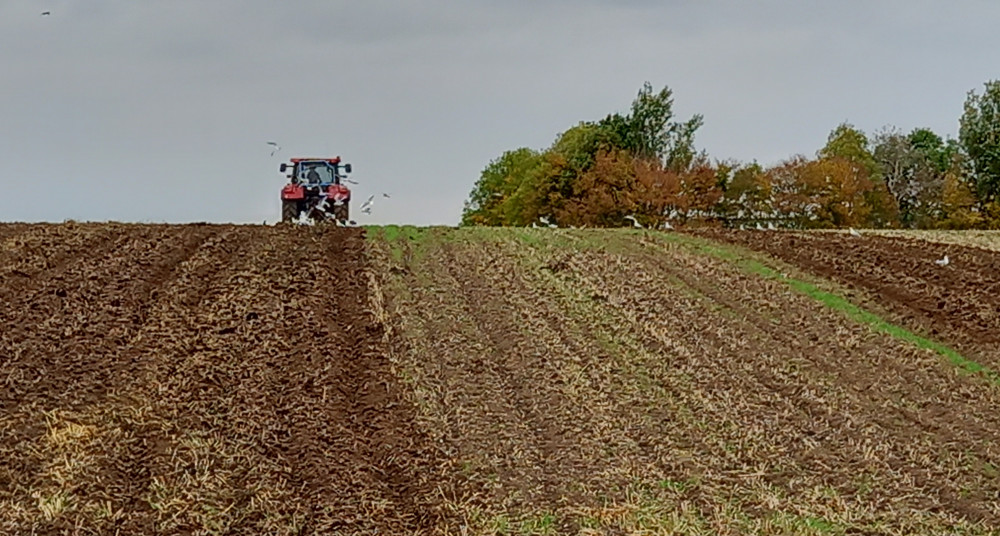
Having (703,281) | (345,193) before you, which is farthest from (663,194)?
(703,281)

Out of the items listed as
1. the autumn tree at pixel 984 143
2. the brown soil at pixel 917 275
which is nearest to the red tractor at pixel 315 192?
the brown soil at pixel 917 275

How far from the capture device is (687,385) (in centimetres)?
991

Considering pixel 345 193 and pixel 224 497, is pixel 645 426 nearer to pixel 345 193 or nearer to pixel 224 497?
pixel 224 497

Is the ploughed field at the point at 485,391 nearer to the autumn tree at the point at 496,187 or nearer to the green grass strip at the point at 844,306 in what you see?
the green grass strip at the point at 844,306

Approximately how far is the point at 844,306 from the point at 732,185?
1203 inches

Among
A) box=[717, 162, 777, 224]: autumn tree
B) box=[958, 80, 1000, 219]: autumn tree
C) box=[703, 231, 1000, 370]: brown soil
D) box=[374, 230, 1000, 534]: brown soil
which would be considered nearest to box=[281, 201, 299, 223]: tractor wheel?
box=[374, 230, 1000, 534]: brown soil

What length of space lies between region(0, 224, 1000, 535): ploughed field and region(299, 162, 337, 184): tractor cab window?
5.72 m

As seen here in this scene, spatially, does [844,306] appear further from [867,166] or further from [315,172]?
[867,166]

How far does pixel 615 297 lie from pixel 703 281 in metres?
1.70

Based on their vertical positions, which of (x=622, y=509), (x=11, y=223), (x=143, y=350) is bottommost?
(x=622, y=509)

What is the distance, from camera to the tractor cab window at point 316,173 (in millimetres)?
21391

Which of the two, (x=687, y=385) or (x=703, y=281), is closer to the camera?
(x=687, y=385)

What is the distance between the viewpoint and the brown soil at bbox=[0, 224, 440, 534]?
22.2 ft

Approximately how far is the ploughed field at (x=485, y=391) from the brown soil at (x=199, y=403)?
0.03 metres
